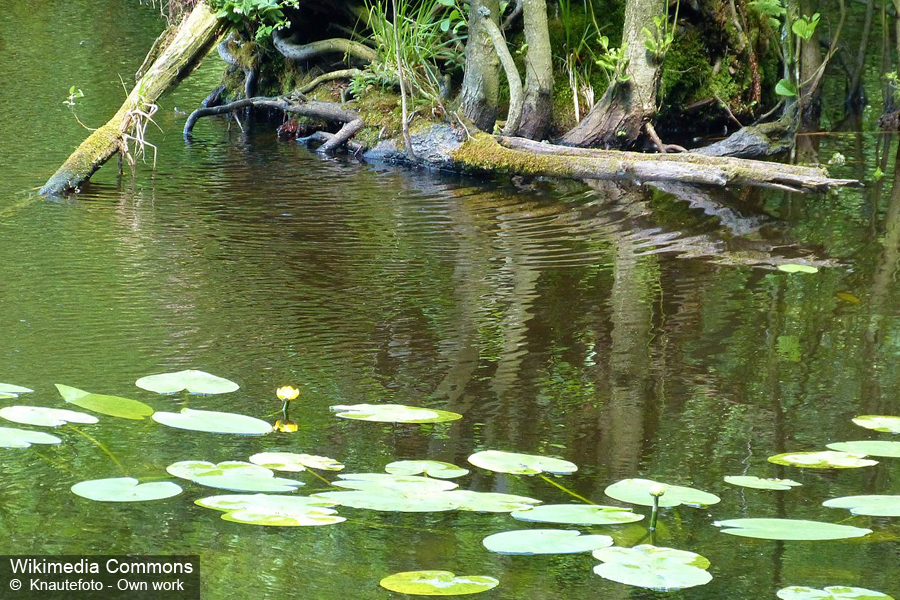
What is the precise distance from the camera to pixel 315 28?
10.9 meters

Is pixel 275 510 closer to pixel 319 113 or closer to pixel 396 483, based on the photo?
pixel 396 483

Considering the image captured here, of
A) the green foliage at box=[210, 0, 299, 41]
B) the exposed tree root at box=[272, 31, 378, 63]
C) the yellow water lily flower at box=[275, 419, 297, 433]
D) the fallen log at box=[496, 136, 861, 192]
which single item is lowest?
the yellow water lily flower at box=[275, 419, 297, 433]

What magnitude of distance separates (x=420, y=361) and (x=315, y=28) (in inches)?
274

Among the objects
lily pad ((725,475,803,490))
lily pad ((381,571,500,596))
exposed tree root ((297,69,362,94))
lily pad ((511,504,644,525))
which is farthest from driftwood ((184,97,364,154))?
lily pad ((381,571,500,596))

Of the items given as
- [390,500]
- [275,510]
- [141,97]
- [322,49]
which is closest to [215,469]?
[275,510]

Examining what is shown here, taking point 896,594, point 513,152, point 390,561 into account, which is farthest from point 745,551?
point 513,152

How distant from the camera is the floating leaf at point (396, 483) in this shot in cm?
289

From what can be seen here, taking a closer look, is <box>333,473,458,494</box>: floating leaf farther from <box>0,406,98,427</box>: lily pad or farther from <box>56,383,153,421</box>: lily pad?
<box>0,406,98,427</box>: lily pad

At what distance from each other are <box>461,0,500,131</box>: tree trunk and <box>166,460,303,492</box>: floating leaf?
260 inches

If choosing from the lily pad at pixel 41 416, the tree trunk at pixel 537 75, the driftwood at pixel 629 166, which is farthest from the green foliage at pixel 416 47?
the lily pad at pixel 41 416

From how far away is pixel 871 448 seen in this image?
3355 millimetres

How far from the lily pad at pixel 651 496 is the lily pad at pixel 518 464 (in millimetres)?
247

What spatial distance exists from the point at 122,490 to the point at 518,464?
1.09 metres

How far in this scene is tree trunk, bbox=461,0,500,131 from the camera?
9.12 meters
